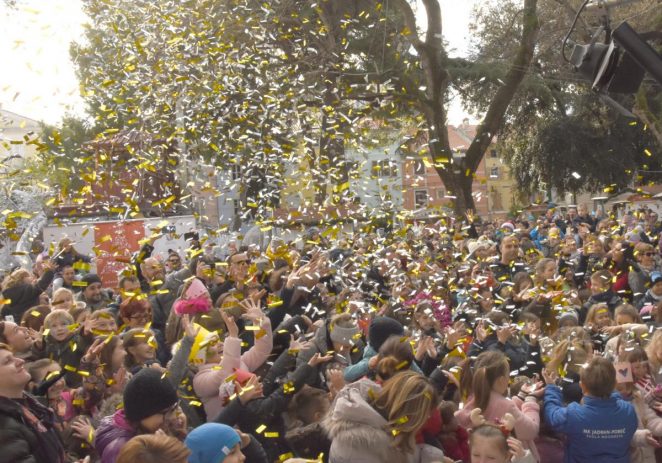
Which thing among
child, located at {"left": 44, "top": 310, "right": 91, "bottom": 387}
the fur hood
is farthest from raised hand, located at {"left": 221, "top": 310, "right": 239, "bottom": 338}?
the fur hood

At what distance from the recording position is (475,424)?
463cm

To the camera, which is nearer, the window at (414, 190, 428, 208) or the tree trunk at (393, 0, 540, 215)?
the window at (414, 190, 428, 208)

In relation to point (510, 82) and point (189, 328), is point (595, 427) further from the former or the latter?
point (510, 82)


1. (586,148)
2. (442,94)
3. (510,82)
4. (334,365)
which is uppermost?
(510,82)

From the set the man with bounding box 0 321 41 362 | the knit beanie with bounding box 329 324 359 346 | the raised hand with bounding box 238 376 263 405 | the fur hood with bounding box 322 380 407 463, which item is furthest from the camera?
the knit beanie with bounding box 329 324 359 346

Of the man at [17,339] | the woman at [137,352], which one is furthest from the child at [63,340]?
the woman at [137,352]

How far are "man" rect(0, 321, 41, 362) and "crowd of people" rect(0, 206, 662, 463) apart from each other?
2 cm

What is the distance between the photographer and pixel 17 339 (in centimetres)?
530

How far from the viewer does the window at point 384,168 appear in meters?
8.08

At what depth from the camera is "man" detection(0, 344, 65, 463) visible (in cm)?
372

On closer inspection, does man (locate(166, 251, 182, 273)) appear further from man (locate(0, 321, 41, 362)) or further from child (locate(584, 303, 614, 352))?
child (locate(584, 303, 614, 352))

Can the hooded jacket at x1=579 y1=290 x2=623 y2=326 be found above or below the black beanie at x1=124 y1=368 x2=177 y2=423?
below

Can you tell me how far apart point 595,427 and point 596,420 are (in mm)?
41

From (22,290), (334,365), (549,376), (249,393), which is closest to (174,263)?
(22,290)
